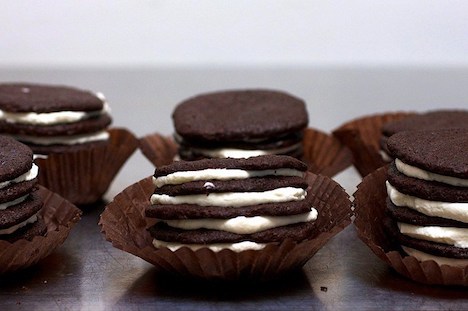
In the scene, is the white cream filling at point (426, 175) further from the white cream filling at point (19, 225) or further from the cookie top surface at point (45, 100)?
the cookie top surface at point (45, 100)

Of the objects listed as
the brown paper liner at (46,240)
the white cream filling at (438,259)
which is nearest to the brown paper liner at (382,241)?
the white cream filling at (438,259)

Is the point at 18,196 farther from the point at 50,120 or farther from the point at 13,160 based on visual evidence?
the point at 50,120

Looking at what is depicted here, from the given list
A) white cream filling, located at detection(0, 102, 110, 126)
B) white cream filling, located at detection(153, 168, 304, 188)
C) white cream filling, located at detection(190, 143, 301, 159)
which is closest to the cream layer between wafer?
white cream filling, located at detection(0, 102, 110, 126)

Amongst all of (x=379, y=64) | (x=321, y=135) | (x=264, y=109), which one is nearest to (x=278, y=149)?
(x=264, y=109)

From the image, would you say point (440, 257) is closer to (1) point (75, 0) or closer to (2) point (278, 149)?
(2) point (278, 149)

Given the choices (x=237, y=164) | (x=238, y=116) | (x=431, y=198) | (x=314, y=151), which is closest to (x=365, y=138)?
(x=314, y=151)

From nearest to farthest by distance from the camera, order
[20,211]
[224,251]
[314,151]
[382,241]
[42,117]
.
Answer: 1. [224,251]
2. [20,211]
3. [382,241]
4. [42,117]
5. [314,151]
